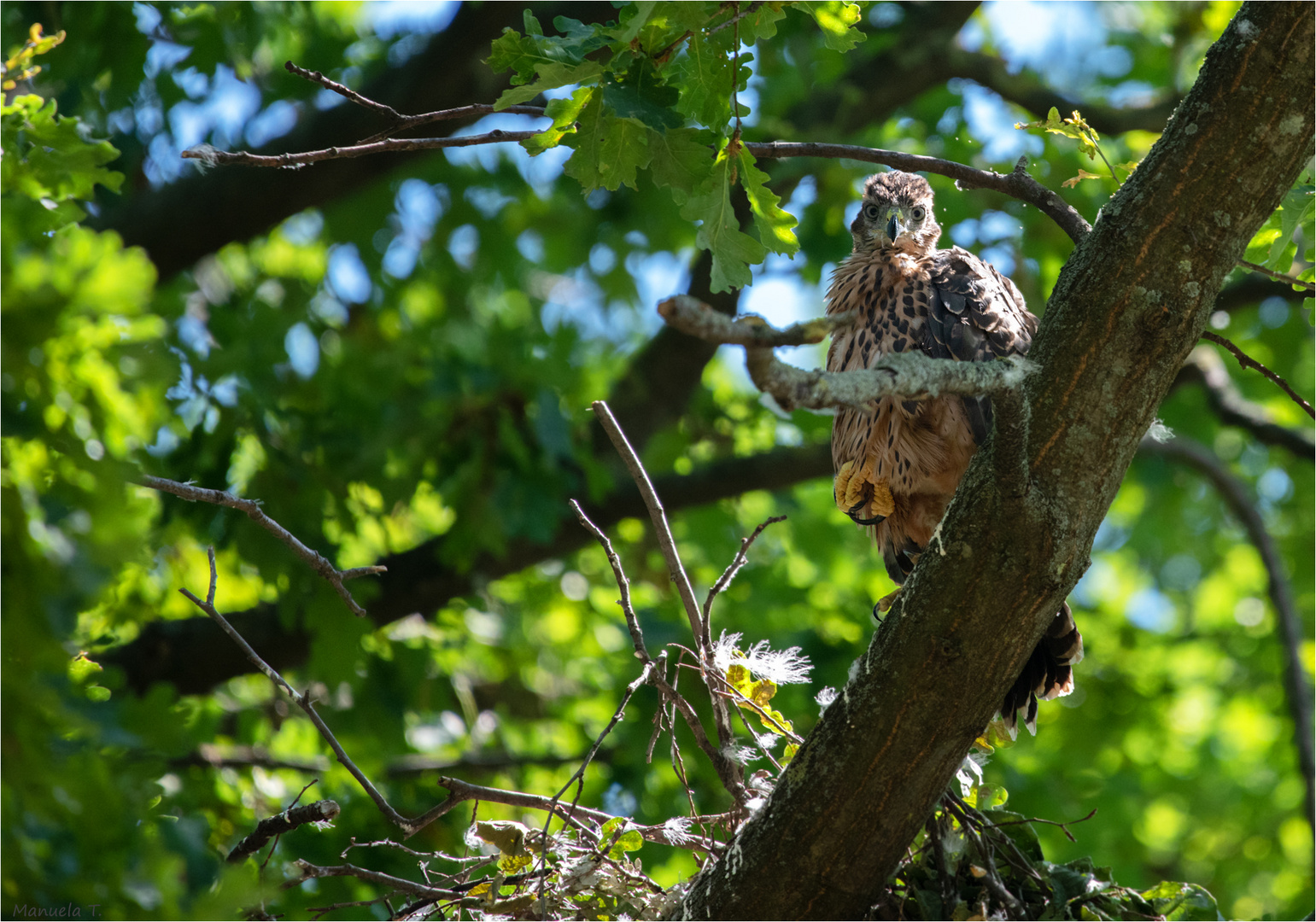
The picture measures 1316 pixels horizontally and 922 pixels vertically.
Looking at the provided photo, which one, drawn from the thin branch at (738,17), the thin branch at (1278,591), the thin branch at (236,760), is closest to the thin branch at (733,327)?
the thin branch at (738,17)

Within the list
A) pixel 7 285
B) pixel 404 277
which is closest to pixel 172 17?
pixel 404 277

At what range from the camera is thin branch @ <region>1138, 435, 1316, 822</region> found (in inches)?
193

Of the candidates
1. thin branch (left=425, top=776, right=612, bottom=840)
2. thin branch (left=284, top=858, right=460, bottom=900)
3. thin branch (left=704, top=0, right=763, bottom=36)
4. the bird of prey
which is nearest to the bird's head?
the bird of prey

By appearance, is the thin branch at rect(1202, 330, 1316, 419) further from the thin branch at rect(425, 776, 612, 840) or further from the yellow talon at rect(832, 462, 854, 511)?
the thin branch at rect(425, 776, 612, 840)

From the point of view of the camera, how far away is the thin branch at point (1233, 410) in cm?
638

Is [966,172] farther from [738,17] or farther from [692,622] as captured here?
[692,622]

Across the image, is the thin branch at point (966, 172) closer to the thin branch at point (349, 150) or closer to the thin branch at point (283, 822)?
the thin branch at point (349, 150)

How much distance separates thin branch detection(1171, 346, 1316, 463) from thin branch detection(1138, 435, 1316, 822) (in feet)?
0.99

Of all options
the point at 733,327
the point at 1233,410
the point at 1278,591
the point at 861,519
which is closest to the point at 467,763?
the point at 861,519

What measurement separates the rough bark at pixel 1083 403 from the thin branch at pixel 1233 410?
4744 millimetres

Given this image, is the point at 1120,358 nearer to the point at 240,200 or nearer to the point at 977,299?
the point at 977,299

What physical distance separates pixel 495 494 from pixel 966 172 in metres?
3.19

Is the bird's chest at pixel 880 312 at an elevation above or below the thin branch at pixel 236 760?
above

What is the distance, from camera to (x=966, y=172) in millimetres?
2480
